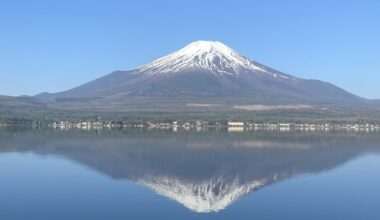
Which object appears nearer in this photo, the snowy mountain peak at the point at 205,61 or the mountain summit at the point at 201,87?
the mountain summit at the point at 201,87

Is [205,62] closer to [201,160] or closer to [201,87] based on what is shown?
Answer: [201,87]

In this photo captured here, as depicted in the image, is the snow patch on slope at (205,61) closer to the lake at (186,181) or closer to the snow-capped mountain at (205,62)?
Result: the snow-capped mountain at (205,62)

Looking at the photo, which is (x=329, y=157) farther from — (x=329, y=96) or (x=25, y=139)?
(x=329, y=96)

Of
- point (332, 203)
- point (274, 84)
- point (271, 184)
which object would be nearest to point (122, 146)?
point (271, 184)

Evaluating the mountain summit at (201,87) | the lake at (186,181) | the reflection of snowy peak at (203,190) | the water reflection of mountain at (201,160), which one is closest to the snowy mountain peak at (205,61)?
the mountain summit at (201,87)

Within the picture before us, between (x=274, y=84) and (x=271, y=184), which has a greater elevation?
(x=274, y=84)
